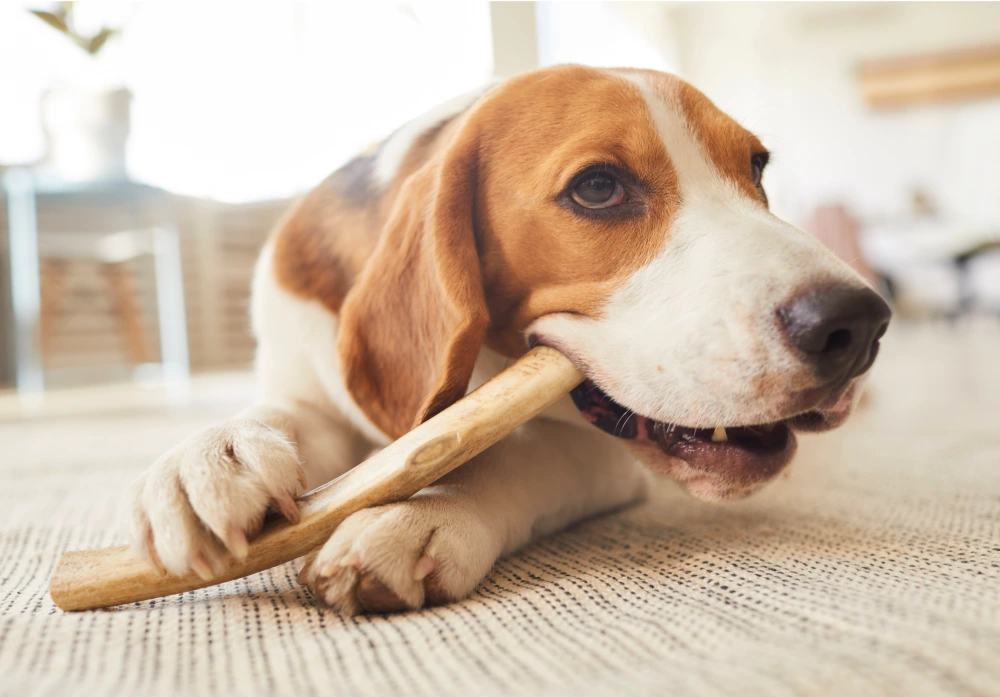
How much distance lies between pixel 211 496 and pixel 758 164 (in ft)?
3.47

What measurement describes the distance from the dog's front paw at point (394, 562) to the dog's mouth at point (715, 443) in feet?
1.09

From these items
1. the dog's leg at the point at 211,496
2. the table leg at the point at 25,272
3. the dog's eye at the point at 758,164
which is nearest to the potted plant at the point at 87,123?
the table leg at the point at 25,272

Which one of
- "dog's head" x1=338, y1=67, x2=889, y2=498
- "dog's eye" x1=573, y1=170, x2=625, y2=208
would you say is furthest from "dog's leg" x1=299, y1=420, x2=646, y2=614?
"dog's eye" x1=573, y1=170, x2=625, y2=208

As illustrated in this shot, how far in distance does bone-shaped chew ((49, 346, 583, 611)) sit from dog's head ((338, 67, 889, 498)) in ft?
0.44

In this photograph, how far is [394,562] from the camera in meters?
0.87

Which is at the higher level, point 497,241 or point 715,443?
point 497,241

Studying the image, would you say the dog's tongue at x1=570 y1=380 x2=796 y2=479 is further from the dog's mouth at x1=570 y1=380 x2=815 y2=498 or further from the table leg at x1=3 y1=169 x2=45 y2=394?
the table leg at x1=3 y1=169 x2=45 y2=394

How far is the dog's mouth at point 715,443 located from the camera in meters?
1.09

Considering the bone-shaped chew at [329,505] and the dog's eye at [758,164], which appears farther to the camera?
the dog's eye at [758,164]

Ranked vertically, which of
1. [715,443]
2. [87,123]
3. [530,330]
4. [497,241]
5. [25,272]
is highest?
[87,123]

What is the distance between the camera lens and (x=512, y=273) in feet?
4.13

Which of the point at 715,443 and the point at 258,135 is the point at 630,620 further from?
the point at 258,135

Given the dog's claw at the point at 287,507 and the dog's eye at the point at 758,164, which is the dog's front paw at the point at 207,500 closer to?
the dog's claw at the point at 287,507

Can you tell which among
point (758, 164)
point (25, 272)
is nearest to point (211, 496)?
point (758, 164)
